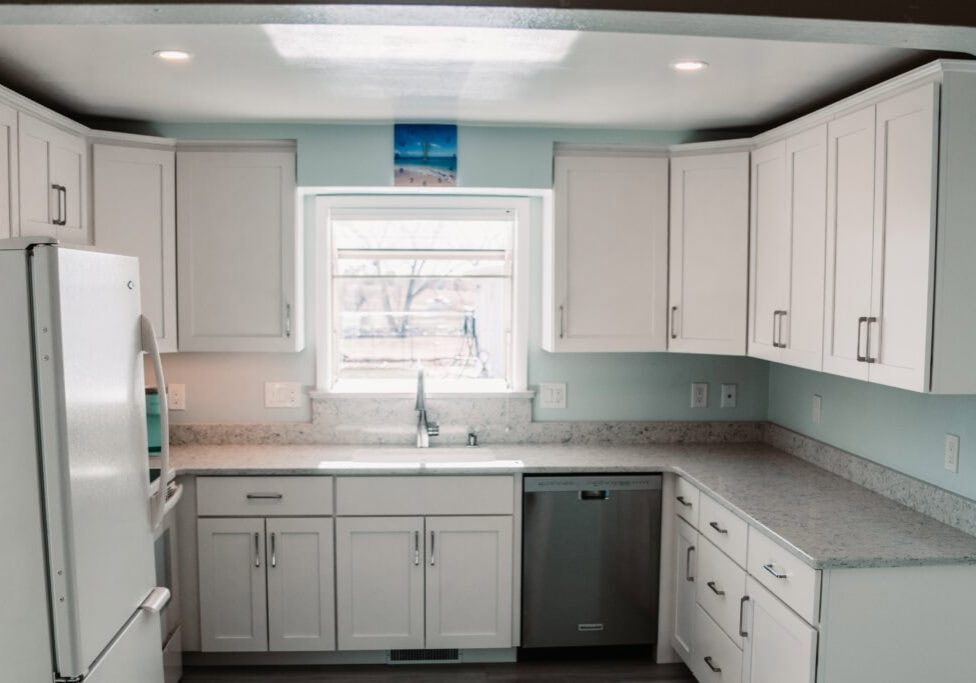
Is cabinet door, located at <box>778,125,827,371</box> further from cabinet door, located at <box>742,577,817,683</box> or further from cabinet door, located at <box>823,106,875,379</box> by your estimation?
cabinet door, located at <box>742,577,817,683</box>

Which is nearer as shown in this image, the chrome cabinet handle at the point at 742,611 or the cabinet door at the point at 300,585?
the chrome cabinet handle at the point at 742,611

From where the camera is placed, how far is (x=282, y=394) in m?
3.76

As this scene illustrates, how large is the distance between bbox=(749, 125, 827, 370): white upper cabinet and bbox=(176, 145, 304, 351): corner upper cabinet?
6.37 feet

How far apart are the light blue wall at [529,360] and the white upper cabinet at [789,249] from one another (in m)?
0.58

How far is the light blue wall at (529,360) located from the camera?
3.51m

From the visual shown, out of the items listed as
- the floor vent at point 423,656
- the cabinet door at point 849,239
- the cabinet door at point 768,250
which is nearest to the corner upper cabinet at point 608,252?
the cabinet door at point 768,250

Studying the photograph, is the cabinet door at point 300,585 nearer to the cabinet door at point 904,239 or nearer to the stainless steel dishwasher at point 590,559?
the stainless steel dishwasher at point 590,559

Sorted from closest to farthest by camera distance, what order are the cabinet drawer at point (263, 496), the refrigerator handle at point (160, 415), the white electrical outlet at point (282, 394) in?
the refrigerator handle at point (160, 415), the cabinet drawer at point (263, 496), the white electrical outlet at point (282, 394)

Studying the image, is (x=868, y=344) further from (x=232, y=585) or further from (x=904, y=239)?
(x=232, y=585)

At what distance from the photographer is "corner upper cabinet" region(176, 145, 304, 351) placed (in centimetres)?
347

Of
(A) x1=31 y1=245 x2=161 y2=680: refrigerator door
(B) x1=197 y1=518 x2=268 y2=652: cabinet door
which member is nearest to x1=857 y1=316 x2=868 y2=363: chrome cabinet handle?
(A) x1=31 y1=245 x2=161 y2=680: refrigerator door

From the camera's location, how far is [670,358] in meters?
3.88

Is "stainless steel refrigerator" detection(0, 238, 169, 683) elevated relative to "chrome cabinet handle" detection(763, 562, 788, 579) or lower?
elevated

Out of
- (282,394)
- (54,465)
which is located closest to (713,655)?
(282,394)
